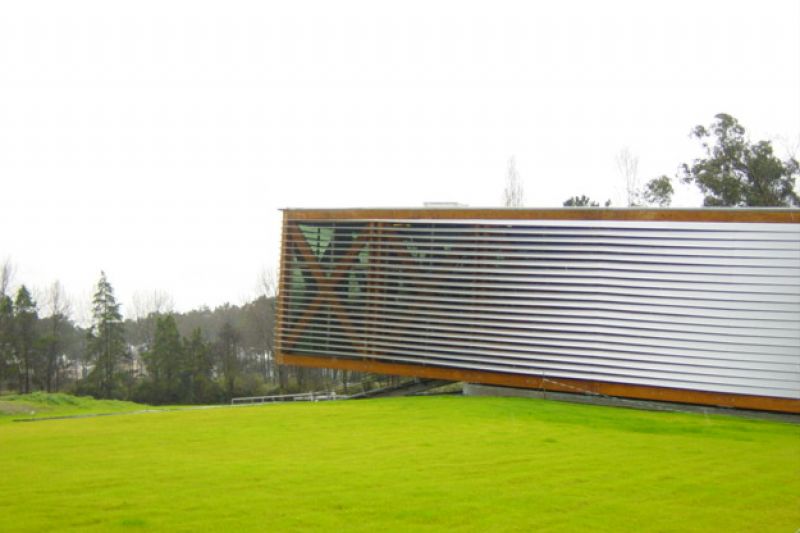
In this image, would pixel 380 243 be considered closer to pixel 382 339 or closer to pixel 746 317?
pixel 382 339

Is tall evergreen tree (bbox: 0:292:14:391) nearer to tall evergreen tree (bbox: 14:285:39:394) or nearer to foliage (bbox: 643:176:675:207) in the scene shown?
tall evergreen tree (bbox: 14:285:39:394)

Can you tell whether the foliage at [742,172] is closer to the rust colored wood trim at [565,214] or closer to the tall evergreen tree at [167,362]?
the rust colored wood trim at [565,214]

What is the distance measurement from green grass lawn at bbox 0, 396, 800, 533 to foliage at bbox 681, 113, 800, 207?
26.9m

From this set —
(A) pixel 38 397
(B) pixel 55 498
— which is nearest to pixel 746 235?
(B) pixel 55 498

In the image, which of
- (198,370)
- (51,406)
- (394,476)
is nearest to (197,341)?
(198,370)

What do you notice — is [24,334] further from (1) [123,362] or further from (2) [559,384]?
(2) [559,384]

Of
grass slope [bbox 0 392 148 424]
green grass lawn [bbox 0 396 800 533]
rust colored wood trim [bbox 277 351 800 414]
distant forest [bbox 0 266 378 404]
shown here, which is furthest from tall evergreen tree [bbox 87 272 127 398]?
green grass lawn [bbox 0 396 800 533]

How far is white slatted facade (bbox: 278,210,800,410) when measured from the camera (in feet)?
79.3

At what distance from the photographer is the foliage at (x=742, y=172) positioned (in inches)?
1721

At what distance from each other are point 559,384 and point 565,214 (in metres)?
5.51

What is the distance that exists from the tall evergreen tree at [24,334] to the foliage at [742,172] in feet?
130

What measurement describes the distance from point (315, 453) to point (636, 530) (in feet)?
20.7

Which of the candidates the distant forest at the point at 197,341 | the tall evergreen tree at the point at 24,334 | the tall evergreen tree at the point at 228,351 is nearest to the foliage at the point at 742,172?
the distant forest at the point at 197,341

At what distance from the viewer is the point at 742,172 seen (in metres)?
44.3
